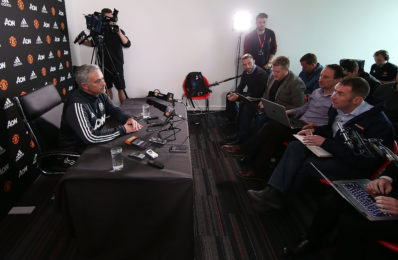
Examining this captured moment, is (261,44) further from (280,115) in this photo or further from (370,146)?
(370,146)

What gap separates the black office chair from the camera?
5.51 feet

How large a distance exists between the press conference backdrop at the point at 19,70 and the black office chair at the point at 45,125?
0.37 metres

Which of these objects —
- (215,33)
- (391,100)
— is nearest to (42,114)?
(215,33)

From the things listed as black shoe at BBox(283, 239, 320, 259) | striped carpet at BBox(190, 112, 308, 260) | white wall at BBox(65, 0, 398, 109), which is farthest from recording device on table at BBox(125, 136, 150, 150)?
white wall at BBox(65, 0, 398, 109)

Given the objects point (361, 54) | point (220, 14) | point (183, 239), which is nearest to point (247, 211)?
point (183, 239)

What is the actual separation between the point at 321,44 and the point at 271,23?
1.09 meters

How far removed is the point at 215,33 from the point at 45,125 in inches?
135

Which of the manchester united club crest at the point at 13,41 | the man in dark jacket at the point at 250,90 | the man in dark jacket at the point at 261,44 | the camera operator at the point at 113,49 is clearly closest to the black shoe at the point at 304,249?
the man in dark jacket at the point at 250,90

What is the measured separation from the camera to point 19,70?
91.1 inches

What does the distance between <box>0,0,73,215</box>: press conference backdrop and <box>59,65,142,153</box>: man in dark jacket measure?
0.57 metres

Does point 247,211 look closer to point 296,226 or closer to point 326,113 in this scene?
point 296,226

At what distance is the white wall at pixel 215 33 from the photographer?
413cm

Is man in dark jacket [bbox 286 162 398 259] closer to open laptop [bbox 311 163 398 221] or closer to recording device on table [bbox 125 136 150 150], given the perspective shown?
open laptop [bbox 311 163 398 221]

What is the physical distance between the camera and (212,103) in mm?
4836
